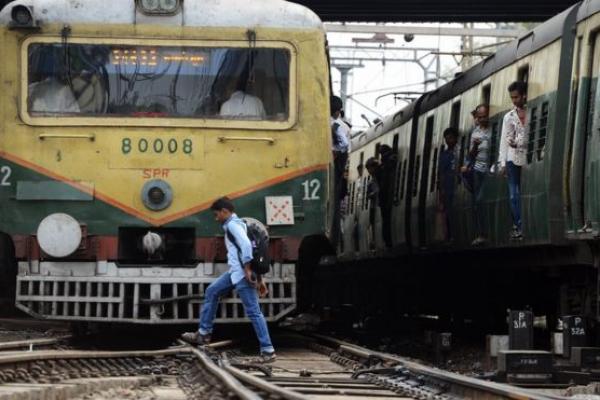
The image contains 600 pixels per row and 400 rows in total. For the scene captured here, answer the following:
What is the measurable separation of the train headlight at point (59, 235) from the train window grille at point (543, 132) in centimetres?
430

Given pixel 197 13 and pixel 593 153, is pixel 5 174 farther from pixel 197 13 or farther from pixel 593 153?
pixel 593 153

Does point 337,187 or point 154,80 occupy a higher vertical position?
point 154,80

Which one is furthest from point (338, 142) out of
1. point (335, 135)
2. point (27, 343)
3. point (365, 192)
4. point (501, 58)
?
point (365, 192)

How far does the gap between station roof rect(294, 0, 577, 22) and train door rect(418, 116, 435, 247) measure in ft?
14.6

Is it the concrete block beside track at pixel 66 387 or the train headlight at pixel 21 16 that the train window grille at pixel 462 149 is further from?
the concrete block beside track at pixel 66 387

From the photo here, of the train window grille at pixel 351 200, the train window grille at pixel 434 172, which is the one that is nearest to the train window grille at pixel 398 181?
the train window grille at pixel 434 172

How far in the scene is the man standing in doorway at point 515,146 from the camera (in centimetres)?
1406

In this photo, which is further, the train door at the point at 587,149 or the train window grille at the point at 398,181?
the train window grille at the point at 398,181

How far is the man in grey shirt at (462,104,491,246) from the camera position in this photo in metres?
15.8

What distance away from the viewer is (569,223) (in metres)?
12.7

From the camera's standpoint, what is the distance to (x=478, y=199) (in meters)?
16.1

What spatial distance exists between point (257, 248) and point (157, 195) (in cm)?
123

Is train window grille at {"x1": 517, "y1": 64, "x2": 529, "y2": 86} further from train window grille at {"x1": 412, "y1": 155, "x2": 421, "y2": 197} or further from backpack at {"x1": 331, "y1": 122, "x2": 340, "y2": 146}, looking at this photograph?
train window grille at {"x1": 412, "y1": 155, "x2": 421, "y2": 197}

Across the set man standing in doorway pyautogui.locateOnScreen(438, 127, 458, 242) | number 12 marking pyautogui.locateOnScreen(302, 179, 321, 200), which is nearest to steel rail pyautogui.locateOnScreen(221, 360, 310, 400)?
number 12 marking pyautogui.locateOnScreen(302, 179, 321, 200)
